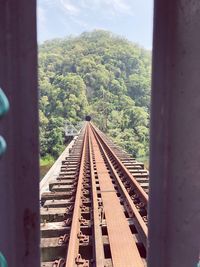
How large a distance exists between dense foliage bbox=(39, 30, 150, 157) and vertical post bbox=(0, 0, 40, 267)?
1235 inches

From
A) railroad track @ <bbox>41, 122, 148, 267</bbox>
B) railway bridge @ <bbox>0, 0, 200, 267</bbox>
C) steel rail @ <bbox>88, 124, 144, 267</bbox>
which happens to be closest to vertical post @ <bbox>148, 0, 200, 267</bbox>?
railway bridge @ <bbox>0, 0, 200, 267</bbox>

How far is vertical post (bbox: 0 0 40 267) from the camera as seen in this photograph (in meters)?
0.79

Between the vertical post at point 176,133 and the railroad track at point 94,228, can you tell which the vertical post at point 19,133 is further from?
the railroad track at point 94,228

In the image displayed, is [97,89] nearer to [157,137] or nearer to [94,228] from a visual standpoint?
[94,228]

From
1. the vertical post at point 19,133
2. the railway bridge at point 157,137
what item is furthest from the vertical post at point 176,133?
the vertical post at point 19,133

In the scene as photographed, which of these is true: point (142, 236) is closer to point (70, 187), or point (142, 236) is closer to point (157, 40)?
point (70, 187)

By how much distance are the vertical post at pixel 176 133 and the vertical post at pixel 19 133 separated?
0.34m

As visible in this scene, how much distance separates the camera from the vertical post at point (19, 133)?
0.79 metres

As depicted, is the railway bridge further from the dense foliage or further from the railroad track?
the dense foliage

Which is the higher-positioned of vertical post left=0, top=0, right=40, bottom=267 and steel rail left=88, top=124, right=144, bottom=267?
vertical post left=0, top=0, right=40, bottom=267

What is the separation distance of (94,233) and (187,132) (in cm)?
280

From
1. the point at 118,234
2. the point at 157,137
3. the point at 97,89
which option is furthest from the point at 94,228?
the point at 97,89

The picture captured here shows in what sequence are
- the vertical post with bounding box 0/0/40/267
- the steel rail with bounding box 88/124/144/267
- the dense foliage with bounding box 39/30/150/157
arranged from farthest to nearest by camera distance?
the dense foliage with bounding box 39/30/150/157 < the steel rail with bounding box 88/124/144/267 < the vertical post with bounding box 0/0/40/267

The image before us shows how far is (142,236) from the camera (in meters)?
3.39
